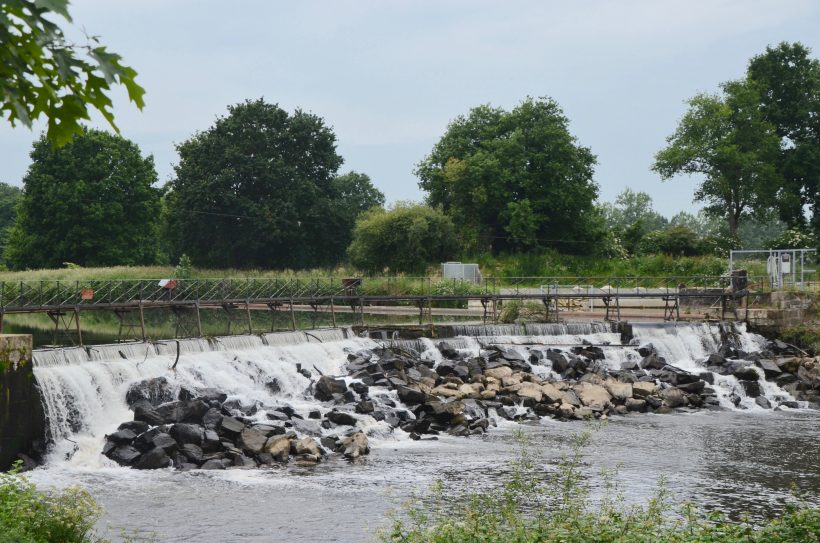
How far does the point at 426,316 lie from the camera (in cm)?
4866

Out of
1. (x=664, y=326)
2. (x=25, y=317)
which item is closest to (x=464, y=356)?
(x=664, y=326)

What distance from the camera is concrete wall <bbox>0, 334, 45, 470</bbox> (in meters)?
21.3

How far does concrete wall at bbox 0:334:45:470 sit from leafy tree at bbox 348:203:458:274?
1512 inches

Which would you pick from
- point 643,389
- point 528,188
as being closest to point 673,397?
point 643,389

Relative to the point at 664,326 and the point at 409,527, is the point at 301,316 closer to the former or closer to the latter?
the point at 664,326

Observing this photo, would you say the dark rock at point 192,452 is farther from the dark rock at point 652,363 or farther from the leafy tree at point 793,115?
the leafy tree at point 793,115

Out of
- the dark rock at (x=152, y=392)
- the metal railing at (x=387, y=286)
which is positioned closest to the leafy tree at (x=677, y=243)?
the metal railing at (x=387, y=286)

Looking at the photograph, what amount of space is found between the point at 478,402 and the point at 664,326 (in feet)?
48.9

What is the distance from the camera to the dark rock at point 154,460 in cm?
2122

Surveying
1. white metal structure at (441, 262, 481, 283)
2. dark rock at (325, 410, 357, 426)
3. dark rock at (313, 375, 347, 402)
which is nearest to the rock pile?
dark rock at (325, 410, 357, 426)

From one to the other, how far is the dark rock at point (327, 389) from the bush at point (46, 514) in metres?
15.9

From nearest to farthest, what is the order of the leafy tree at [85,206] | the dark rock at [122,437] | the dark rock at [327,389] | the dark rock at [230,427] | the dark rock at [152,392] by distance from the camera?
the dark rock at [122,437] < the dark rock at [230,427] < the dark rock at [152,392] < the dark rock at [327,389] < the leafy tree at [85,206]

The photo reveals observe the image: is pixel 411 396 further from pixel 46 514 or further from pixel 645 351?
pixel 46 514

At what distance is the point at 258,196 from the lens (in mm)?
72125
